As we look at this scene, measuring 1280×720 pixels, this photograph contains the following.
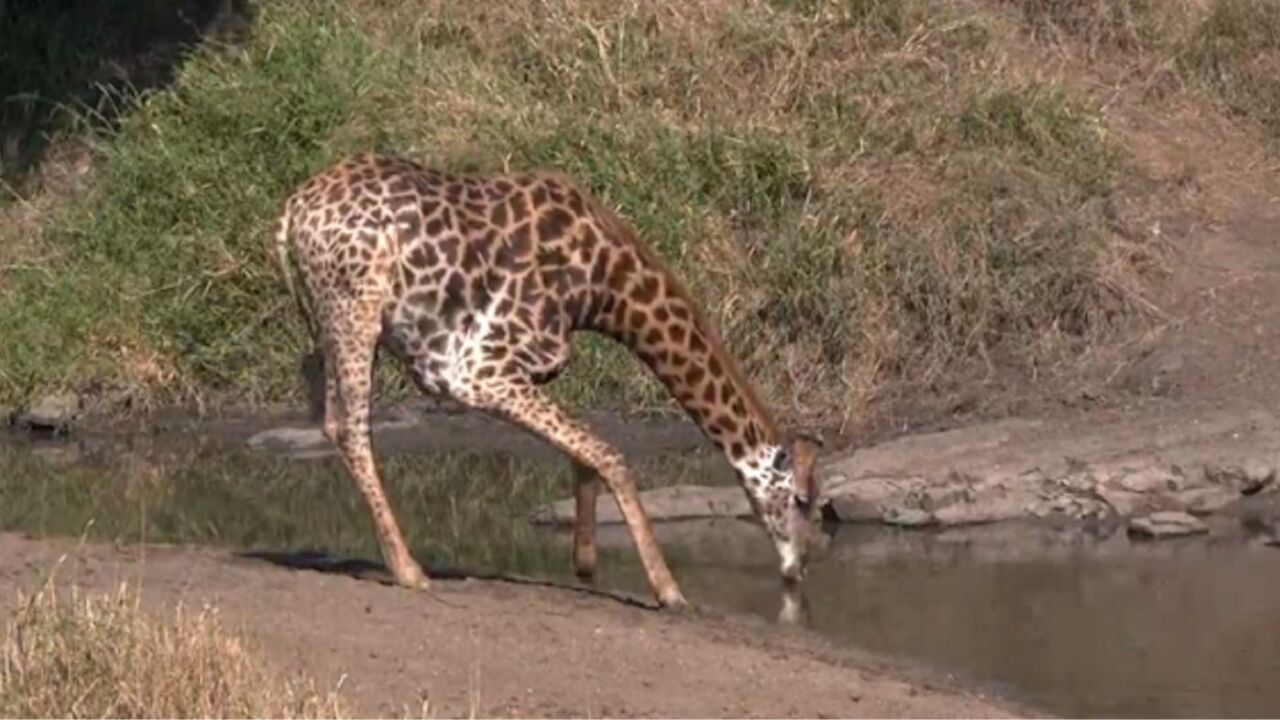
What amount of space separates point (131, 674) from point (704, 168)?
9.62m

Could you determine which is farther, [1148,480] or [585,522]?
[1148,480]

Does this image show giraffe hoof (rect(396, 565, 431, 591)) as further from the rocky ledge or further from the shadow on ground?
the rocky ledge

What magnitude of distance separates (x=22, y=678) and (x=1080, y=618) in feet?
16.5

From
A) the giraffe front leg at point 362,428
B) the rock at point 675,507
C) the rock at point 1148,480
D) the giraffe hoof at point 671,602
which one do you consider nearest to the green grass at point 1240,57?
the rock at point 1148,480

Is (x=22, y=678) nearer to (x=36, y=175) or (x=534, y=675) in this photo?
(x=534, y=675)

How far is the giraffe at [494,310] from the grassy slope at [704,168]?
405cm

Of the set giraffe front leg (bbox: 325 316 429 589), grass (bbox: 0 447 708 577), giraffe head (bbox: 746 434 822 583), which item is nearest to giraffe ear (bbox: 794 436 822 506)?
giraffe head (bbox: 746 434 822 583)

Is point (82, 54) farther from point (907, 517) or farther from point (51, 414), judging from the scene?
point (907, 517)

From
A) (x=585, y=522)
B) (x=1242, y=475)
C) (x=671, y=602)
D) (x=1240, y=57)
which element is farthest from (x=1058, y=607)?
(x=1240, y=57)

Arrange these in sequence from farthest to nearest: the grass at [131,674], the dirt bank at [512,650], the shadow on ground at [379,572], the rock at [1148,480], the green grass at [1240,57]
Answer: the green grass at [1240,57]
the rock at [1148,480]
the shadow on ground at [379,572]
the dirt bank at [512,650]
the grass at [131,674]

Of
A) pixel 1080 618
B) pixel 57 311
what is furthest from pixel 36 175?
pixel 1080 618

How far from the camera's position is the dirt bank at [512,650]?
32.1ft

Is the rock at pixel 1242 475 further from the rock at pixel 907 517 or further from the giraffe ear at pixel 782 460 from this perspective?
the giraffe ear at pixel 782 460

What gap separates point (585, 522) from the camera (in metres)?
12.3
